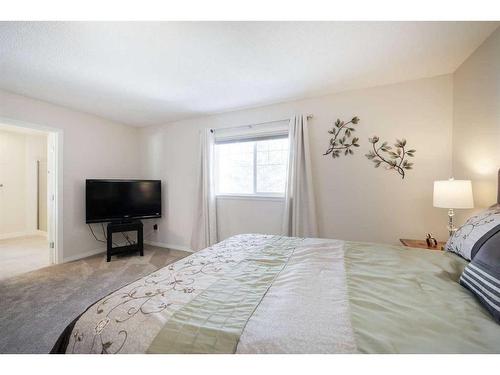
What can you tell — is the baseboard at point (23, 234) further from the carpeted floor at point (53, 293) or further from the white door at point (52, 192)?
the carpeted floor at point (53, 293)

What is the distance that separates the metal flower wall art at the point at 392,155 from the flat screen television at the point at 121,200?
11.0ft

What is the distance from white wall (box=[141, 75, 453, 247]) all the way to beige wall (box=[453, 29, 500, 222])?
0.16 metres

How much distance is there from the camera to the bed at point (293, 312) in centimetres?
63

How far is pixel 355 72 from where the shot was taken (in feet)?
6.96

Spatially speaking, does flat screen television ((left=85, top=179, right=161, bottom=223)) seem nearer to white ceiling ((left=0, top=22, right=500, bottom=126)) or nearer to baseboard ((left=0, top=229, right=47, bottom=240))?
white ceiling ((left=0, top=22, right=500, bottom=126))

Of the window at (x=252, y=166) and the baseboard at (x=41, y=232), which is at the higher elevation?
the window at (x=252, y=166)

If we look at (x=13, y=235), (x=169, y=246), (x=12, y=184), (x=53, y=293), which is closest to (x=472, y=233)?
(x=53, y=293)

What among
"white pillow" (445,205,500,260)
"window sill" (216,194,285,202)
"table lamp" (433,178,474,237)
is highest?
"table lamp" (433,178,474,237)

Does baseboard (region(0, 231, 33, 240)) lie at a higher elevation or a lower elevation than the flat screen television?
lower

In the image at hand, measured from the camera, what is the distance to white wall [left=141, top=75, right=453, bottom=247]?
87.6 inches

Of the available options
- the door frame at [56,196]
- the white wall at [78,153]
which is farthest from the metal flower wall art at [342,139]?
the door frame at [56,196]

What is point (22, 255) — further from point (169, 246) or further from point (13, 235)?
point (169, 246)

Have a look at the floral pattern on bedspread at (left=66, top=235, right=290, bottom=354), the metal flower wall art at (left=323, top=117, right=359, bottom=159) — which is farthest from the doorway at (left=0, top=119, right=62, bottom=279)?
the metal flower wall art at (left=323, top=117, right=359, bottom=159)

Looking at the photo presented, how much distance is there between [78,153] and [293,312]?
383 cm
